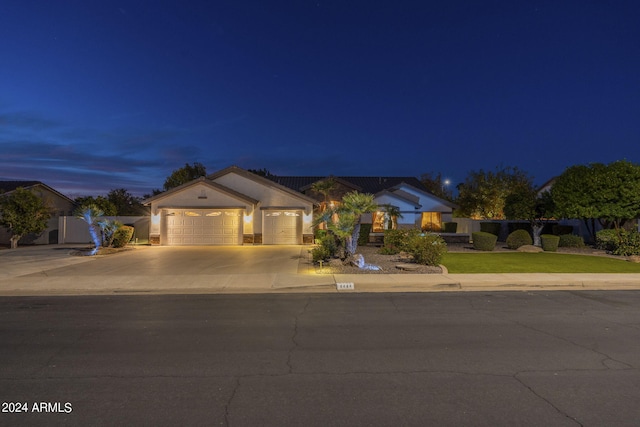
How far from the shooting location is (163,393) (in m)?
4.88

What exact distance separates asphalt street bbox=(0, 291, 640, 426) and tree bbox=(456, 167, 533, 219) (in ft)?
126

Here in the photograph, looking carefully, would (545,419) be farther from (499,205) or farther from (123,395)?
(499,205)

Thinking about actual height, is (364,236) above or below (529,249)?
above

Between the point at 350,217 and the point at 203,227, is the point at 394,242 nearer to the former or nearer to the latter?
the point at 350,217

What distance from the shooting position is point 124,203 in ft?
153

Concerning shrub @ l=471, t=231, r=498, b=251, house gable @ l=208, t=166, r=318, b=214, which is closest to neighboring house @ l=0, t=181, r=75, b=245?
house gable @ l=208, t=166, r=318, b=214

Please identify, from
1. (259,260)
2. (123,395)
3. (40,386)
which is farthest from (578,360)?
(259,260)

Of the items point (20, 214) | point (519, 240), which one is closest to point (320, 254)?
point (519, 240)

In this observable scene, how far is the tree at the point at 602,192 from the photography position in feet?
72.3

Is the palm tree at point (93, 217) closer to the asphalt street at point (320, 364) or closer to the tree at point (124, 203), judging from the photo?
the asphalt street at point (320, 364)

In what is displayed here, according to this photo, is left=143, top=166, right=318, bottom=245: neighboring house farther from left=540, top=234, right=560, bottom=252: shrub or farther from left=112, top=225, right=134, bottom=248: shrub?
left=540, top=234, right=560, bottom=252: shrub

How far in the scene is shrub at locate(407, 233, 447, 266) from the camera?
1625 cm

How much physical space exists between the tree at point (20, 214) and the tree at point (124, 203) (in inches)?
709

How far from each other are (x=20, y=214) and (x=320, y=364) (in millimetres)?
26019
